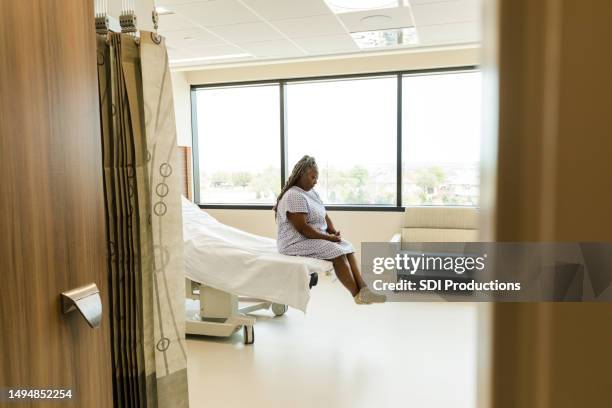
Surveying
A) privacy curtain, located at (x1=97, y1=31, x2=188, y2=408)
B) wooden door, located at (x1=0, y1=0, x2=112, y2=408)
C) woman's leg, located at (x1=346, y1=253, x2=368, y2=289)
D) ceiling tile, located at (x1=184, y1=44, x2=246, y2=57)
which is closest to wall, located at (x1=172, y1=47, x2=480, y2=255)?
ceiling tile, located at (x1=184, y1=44, x2=246, y2=57)

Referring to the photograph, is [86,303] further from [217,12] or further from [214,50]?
[214,50]

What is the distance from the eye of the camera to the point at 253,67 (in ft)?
19.0

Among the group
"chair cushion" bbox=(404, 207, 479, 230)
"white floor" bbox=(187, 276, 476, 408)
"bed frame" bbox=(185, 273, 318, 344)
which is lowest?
"white floor" bbox=(187, 276, 476, 408)

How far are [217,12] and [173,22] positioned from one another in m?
0.48

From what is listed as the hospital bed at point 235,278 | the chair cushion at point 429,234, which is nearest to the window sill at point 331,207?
the chair cushion at point 429,234

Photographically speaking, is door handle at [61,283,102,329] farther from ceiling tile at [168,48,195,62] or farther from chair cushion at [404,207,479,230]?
chair cushion at [404,207,479,230]

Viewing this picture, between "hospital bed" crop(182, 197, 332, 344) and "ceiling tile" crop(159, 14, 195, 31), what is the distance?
5.94ft

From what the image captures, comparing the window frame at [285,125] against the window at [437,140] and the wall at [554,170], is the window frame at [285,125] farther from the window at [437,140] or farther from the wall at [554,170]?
the wall at [554,170]

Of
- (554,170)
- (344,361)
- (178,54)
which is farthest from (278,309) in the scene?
(554,170)

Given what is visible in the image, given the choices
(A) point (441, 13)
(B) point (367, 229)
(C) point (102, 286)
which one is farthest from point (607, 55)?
(B) point (367, 229)

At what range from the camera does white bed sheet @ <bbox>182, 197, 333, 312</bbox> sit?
317cm

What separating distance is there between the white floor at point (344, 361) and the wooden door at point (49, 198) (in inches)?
61.9

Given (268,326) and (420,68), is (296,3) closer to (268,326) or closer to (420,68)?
(420,68)

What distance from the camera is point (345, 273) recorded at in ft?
11.5
